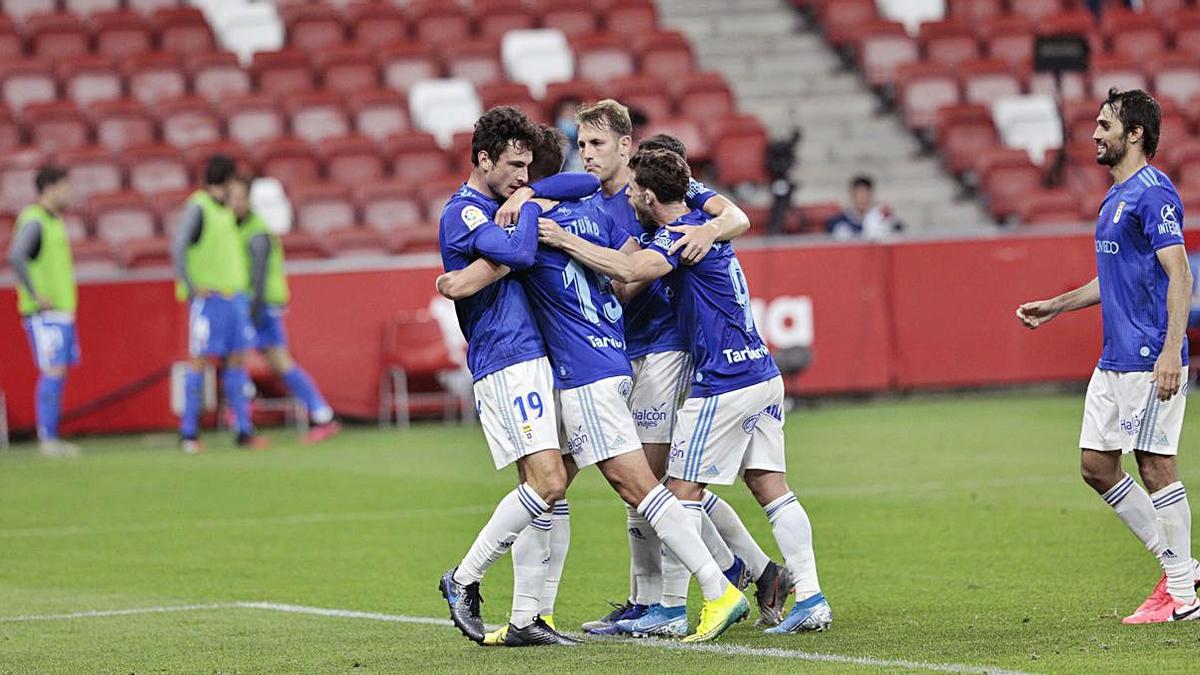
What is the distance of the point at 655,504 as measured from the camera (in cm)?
793

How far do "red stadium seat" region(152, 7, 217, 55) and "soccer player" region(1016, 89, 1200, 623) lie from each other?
58.3 feet

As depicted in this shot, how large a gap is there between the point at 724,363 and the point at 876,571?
2.22m

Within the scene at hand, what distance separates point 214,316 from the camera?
17.7 m

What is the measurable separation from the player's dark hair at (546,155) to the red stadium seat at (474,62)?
16086 mm

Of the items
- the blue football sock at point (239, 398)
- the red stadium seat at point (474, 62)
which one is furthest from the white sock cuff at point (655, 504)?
the red stadium seat at point (474, 62)

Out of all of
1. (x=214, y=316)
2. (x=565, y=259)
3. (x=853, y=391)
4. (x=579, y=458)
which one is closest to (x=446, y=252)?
(x=565, y=259)

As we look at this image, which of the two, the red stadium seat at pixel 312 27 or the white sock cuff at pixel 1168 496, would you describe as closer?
the white sock cuff at pixel 1168 496

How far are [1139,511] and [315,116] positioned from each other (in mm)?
16242

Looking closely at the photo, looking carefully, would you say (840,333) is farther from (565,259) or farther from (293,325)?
(565,259)

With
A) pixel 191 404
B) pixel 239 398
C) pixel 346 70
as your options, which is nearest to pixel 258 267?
pixel 239 398

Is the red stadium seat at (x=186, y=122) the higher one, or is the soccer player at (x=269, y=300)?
the red stadium seat at (x=186, y=122)

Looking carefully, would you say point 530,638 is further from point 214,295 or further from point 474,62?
point 474,62

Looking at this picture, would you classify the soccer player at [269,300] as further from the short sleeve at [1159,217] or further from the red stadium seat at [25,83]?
the short sleeve at [1159,217]

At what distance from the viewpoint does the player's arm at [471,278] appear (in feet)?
25.7
